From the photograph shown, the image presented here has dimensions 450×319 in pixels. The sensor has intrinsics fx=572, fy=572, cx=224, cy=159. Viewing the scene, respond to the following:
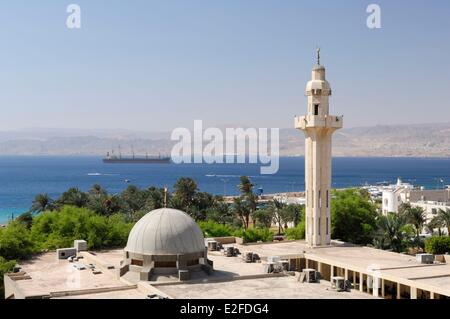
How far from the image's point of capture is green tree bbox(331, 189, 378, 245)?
55.4 metres

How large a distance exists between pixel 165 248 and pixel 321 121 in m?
19.2

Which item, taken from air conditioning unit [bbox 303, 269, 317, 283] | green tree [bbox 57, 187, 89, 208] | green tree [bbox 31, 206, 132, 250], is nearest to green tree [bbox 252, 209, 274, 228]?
green tree [bbox 57, 187, 89, 208]

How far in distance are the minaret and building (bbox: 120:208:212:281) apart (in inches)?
604

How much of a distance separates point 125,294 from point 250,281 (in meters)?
7.01

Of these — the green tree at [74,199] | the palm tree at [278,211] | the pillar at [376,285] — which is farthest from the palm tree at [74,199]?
the pillar at [376,285]

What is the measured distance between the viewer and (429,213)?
301ft

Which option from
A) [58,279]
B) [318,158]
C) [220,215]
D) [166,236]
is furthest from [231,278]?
[220,215]

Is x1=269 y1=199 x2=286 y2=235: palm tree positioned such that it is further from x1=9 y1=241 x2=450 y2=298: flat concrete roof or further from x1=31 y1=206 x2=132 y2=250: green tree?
x1=9 y1=241 x2=450 y2=298: flat concrete roof

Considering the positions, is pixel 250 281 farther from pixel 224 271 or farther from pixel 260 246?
pixel 260 246

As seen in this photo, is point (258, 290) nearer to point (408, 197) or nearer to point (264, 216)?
point (264, 216)

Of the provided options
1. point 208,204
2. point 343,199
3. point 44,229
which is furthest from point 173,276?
point 208,204

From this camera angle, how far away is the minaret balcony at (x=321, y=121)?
147 feet

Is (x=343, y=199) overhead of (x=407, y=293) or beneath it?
overhead

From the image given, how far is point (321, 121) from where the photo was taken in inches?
1763
